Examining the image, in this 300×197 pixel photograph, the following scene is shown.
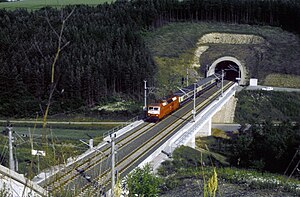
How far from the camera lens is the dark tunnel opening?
64.5m

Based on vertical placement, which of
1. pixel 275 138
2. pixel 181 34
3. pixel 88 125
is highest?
pixel 181 34

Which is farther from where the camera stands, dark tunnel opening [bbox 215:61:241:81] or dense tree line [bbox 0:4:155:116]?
dark tunnel opening [bbox 215:61:241:81]

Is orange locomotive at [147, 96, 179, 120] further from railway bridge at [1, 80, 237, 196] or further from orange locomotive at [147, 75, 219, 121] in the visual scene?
railway bridge at [1, 80, 237, 196]

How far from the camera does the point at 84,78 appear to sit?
52469 mm

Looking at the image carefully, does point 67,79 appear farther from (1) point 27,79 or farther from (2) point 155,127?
(2) point 155,127

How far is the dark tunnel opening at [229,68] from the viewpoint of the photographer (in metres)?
64.5

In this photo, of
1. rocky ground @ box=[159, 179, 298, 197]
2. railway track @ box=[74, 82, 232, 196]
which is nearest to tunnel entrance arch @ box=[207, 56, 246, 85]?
railway track @ box=[74, 82, 232, 196]

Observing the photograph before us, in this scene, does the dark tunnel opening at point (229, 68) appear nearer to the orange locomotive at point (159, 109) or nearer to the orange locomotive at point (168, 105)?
the orange locomotive at point (168, 105)

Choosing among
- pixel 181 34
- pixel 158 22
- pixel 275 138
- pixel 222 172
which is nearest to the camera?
pixel 222 172

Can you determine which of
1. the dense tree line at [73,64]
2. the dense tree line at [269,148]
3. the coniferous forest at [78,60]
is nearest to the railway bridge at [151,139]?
the dense tree line at [269,148]

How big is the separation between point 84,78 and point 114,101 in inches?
198

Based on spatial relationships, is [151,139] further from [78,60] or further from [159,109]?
[78,60]

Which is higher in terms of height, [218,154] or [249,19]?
[249,19]

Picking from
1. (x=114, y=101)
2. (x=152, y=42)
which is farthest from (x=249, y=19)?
(x=114, y=101)
